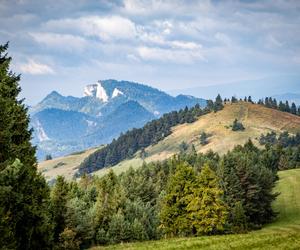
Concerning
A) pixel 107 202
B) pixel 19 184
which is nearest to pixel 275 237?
pixel 19 184

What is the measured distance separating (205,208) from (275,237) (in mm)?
34840

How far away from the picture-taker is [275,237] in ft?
100

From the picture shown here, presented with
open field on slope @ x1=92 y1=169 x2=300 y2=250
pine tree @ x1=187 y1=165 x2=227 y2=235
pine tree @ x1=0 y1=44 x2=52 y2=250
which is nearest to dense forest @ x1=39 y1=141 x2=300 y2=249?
pine tree @ x1=187 y1=165 x2=227 y2=235

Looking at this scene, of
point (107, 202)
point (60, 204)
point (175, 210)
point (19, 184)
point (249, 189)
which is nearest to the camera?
point (19, 184)

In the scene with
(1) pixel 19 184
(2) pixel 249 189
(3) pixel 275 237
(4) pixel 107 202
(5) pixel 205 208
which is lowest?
(2) pixel 249 189

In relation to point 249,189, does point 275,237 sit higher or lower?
higher

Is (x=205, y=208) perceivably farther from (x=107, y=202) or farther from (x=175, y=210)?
(x=107, y=202)

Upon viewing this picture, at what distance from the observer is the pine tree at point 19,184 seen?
24734 millimetres

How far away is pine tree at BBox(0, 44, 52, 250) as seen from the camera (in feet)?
81.1

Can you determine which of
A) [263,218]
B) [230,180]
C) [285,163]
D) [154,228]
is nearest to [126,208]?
[154,228]

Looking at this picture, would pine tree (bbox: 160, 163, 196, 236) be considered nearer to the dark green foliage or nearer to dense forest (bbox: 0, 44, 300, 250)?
dense forest (bbox: 0, 44, 300, 250)

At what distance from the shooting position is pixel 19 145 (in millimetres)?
33281

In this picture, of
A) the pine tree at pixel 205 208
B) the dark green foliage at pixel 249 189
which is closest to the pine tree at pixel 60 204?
the pine tree at pixel 205 208

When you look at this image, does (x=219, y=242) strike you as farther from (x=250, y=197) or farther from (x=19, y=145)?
(x=250, y=197)
